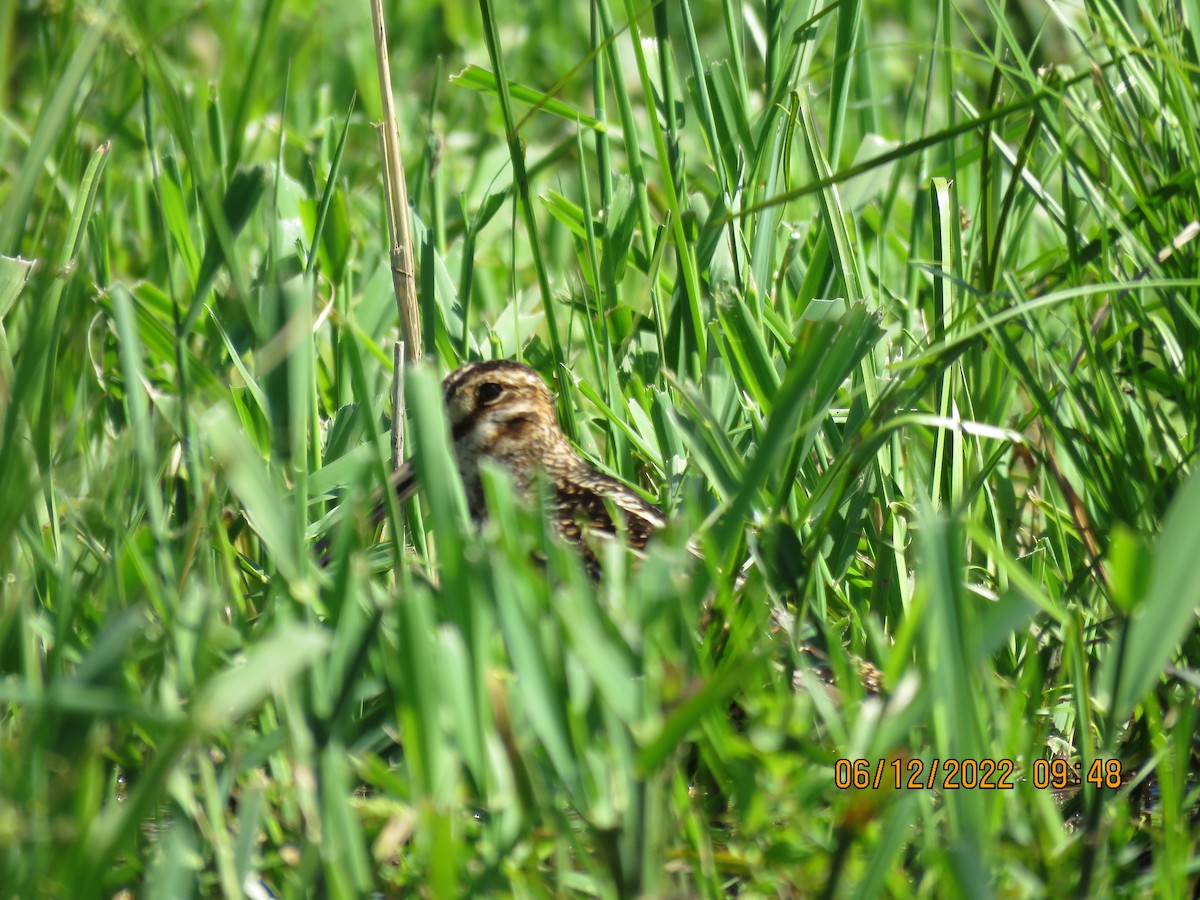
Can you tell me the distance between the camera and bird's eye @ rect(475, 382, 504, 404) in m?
3.19

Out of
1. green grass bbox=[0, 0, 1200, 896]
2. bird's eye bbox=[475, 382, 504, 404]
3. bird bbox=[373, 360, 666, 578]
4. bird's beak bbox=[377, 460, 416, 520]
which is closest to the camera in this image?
green grass bbox=[0, 0, 1200, 896]

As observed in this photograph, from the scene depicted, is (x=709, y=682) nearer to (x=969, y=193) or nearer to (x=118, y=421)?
(x=118, y=421)

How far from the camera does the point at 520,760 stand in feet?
5.41

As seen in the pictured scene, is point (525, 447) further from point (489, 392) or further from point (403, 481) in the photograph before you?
point (403, 481)

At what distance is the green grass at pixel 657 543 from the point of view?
164 cm

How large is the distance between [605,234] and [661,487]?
0.65 m
